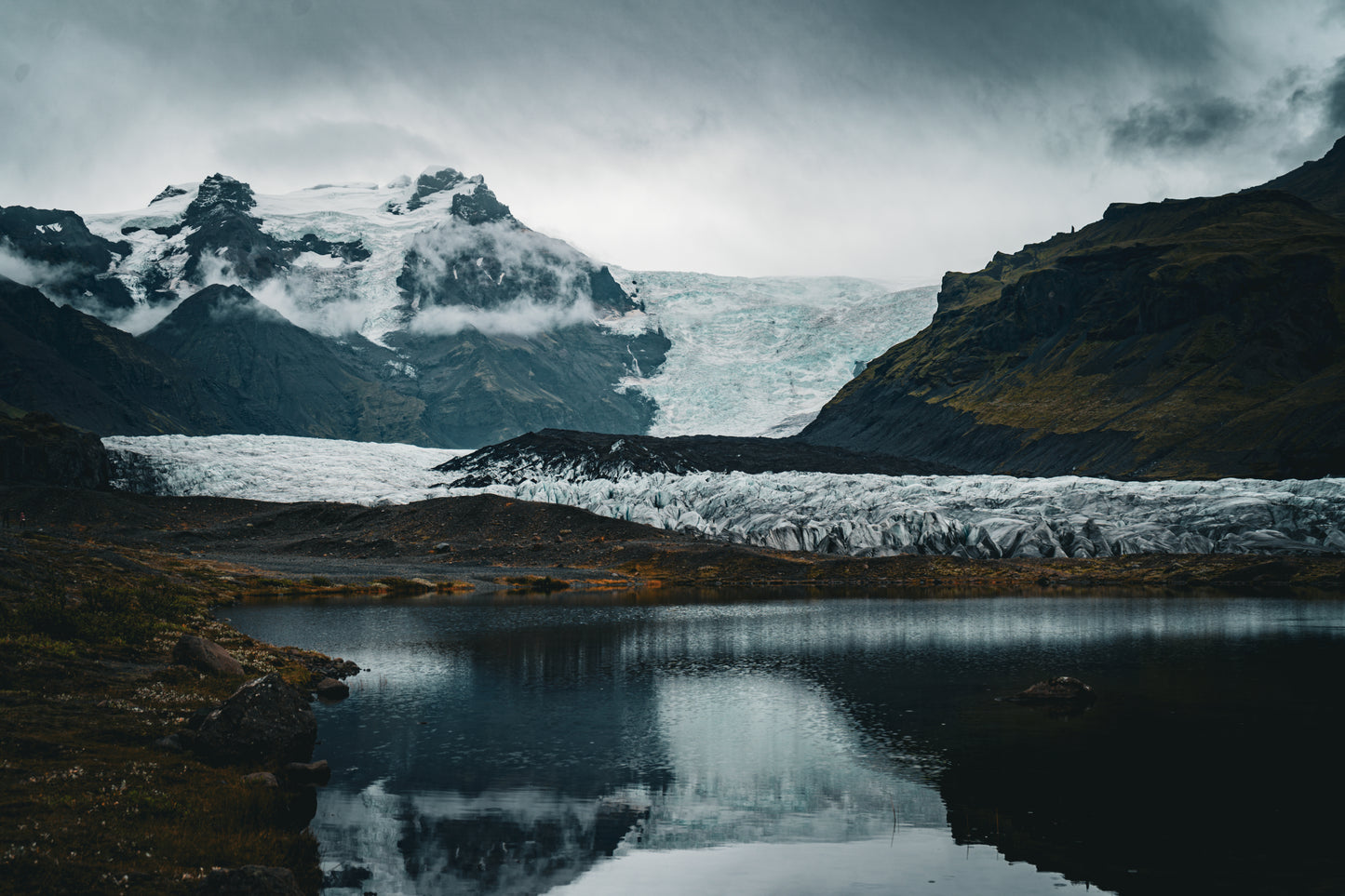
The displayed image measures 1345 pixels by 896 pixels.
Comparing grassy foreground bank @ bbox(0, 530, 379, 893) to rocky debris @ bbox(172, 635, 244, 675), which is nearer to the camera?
grassy foreground bank @ bbox(0, 530, 379, 893)

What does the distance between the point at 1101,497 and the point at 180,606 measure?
136043 mm

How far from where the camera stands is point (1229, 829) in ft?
86.2

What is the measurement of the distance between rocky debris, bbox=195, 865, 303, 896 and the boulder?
11372 millimetres

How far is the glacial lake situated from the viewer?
2384cm

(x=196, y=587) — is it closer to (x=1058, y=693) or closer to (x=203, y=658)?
(x=203, y=658)

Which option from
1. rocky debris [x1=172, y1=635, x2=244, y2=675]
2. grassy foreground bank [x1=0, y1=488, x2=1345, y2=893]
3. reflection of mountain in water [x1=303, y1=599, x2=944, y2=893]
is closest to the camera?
grassy foreground bank [x1=0, y1=488, x2=1345, y2=893]

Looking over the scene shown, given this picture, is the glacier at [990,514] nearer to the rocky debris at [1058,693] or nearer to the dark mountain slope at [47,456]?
the dark mountain slope at [47,456]

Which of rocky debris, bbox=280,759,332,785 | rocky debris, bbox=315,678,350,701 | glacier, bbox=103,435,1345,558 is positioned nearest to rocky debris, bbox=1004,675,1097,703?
rocky debris, bbox=280,759,332,785

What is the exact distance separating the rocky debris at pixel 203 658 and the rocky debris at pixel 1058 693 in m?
35.5

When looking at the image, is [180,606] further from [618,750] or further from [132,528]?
[132,528]

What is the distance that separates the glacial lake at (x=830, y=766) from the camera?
23844 mm

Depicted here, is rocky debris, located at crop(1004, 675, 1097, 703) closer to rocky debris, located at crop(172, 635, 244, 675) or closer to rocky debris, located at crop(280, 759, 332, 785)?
rocky debris, located at crop(280, 759, 332, 785)

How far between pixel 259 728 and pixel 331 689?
16.2m

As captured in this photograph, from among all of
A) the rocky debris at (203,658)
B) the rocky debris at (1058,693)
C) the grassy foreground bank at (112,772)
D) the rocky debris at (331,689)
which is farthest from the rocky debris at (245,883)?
the rocky debris at (1058,693)
